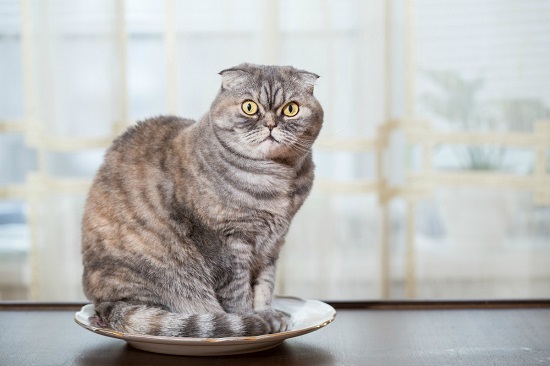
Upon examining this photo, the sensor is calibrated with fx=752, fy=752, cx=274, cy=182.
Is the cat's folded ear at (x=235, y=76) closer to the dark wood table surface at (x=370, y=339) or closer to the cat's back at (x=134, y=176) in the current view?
the cat's back at (x=134, y=176)

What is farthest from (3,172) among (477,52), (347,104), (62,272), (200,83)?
(477,52)

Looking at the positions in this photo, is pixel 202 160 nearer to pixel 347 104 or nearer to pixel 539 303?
pixel 539 303

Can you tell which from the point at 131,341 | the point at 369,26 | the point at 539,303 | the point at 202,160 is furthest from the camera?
the point at 369,26

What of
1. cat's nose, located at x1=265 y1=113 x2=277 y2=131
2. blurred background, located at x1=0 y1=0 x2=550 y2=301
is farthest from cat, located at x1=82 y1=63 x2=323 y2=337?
blurred background, located at x1=0 y1=0 x2=550 y2=301

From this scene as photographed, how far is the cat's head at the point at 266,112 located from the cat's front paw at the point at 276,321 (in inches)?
9.6

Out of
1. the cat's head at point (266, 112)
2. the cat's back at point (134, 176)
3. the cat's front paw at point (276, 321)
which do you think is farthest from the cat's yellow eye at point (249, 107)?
the cat's front paw at point (276, 321)

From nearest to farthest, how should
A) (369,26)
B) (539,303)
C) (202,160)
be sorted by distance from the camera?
(202,160)
(539,303)
(369,26)

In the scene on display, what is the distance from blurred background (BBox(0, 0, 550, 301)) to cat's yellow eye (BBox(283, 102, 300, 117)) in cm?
99

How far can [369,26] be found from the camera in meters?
2.19

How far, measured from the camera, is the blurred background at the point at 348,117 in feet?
7.22

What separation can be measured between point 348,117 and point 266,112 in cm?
109

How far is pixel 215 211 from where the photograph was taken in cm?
118

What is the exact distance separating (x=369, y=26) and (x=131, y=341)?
4.52ft

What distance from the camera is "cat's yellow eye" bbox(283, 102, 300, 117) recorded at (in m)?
1.17
